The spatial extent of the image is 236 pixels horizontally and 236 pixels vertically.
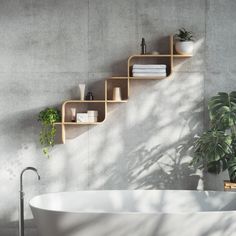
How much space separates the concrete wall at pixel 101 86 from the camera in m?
5.92

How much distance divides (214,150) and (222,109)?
44 cm

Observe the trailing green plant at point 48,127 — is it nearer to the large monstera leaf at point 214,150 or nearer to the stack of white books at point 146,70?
the stack of white books at point 146,70

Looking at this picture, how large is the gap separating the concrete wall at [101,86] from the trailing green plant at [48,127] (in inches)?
2.9

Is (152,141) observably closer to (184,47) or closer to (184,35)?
(184,47)

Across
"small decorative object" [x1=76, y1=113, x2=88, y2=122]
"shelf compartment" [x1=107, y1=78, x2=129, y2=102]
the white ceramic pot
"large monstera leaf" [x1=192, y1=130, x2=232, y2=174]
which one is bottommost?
"large monstera leaf" [x1=192, y1=130, x2=232, y2=174]

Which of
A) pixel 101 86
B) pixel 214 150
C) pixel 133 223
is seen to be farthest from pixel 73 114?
pixel 133 223

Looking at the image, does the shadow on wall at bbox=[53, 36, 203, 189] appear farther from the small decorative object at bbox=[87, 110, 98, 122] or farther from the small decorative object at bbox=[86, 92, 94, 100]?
the small decorative object at bbox=[86, 92, 94, 100]

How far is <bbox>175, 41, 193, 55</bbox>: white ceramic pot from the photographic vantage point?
19.1ft

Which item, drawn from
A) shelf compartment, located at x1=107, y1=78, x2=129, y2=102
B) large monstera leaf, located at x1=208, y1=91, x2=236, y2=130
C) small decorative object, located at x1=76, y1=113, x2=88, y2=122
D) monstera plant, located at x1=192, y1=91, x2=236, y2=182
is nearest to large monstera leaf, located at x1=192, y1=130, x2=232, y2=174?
monstera plant, located at x1=192, y1=91, x2=236, y2=182

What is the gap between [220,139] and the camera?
552 centimetres

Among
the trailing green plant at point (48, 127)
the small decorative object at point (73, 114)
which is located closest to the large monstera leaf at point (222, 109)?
the small decorative object at point (73, 114)

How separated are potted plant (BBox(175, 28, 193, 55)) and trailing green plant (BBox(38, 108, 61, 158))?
56.9 inches

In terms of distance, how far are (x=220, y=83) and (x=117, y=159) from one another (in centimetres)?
138

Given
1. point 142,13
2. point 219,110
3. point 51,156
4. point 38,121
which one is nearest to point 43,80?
point 38,121
